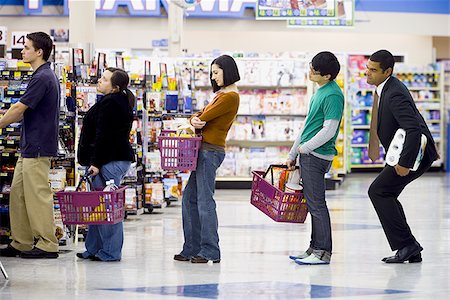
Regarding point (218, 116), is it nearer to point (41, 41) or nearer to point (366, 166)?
point (41, 41)

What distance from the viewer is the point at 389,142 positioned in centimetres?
783

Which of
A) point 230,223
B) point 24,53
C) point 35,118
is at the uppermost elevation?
point 24,53

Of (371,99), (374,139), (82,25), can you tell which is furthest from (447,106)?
(374,139)

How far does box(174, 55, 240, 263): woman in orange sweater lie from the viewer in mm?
7609

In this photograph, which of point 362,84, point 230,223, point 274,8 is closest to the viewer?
point 230,223

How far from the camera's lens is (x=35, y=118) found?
7.77 meters

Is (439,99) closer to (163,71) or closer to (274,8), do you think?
(274,8)

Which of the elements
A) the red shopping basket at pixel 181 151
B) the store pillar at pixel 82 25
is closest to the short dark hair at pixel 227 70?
the red shopping basket at pixel 181 151

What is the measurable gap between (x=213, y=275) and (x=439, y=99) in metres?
16.9

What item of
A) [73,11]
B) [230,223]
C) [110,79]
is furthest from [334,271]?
[73,11]

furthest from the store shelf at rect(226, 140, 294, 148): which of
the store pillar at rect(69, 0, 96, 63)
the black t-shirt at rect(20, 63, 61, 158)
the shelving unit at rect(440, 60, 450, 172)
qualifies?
the black t-shirt at rect(20, 63, 61, 158)

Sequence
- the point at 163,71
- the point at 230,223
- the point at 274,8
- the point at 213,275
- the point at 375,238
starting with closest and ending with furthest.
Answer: the point at 213,275
the point at 375,238
the point at 230,223
the point at 163,71
the point at 274,8

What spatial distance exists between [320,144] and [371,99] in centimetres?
1553

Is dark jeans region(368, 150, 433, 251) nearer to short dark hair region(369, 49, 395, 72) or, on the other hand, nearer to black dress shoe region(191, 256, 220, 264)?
short dark hair region(369, 49, 395, 72)
